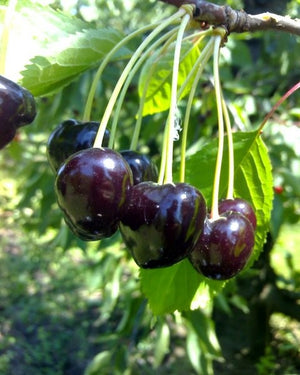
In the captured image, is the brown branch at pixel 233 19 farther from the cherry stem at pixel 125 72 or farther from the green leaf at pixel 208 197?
the green leaf at pixel 208 197

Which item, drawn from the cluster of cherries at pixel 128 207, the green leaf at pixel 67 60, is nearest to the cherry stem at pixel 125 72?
the cluster of cherries at pixel 128 207

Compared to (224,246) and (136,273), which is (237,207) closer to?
(224,246)

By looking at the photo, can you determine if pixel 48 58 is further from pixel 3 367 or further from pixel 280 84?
pixel 3 367

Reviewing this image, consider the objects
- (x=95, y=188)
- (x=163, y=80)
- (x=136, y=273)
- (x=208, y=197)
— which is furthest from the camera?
(x=136, y=273)

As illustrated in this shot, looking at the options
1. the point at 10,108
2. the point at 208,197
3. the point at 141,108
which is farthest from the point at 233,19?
the point at 10,108

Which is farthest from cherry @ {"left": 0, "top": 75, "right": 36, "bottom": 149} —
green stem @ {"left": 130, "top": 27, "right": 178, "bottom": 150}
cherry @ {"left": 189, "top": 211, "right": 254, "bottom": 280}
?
cherry @ {"left": 189, "top": 211, "right": 254, "bottom": 280}

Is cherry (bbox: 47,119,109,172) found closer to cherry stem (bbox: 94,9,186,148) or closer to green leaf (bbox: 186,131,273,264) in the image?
cherry stem (bbox: 94,9,186,148)
